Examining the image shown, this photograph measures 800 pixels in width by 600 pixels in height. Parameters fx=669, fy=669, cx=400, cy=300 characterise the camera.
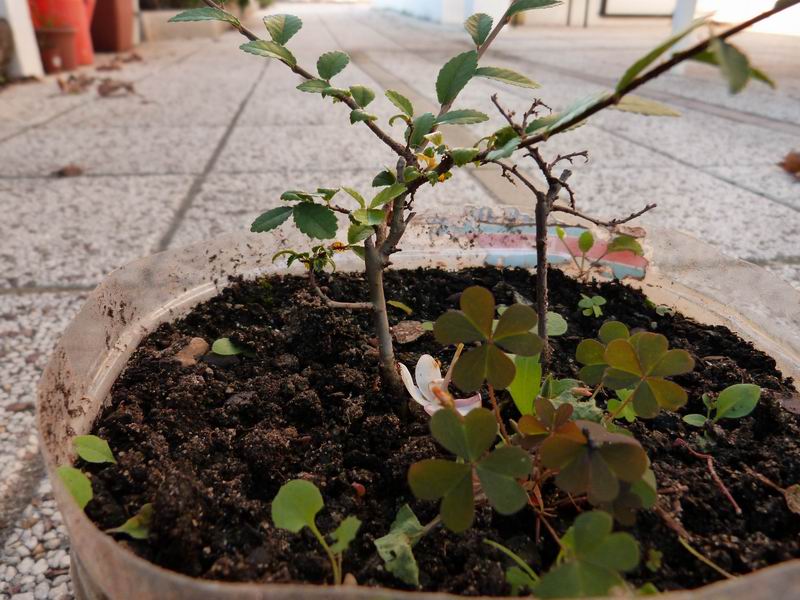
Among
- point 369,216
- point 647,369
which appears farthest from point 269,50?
point 647,369

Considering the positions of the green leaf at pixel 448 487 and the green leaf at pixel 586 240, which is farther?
the green leaf at pixel 586 240

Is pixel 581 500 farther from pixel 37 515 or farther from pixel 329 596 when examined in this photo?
pixel 37 515

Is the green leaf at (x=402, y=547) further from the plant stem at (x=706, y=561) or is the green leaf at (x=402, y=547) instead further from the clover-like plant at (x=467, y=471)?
the plant stem at (x=706, y=561)

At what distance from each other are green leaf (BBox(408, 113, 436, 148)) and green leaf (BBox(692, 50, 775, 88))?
21cm

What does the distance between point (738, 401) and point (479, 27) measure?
1.42 ft

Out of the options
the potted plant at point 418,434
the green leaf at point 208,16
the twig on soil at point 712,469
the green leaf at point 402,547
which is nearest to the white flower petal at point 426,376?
→ the potted plant at point 418,434

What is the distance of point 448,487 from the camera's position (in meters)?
0.44

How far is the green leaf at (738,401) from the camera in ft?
2.08

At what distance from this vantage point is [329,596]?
1.14ft

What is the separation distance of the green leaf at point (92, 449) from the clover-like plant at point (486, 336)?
0.32 metres

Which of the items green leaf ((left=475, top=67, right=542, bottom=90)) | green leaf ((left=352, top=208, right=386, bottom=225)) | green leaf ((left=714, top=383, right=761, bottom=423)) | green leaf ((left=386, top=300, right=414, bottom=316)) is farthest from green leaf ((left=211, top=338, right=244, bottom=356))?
green leaf ((left=714, top=383, right=761, bottom=423))

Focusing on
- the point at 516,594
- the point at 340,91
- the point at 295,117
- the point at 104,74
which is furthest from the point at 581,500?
the point at 104,74

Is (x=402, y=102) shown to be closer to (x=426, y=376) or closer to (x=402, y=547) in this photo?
(x=426, y=376)

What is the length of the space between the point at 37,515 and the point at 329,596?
1.84ft
